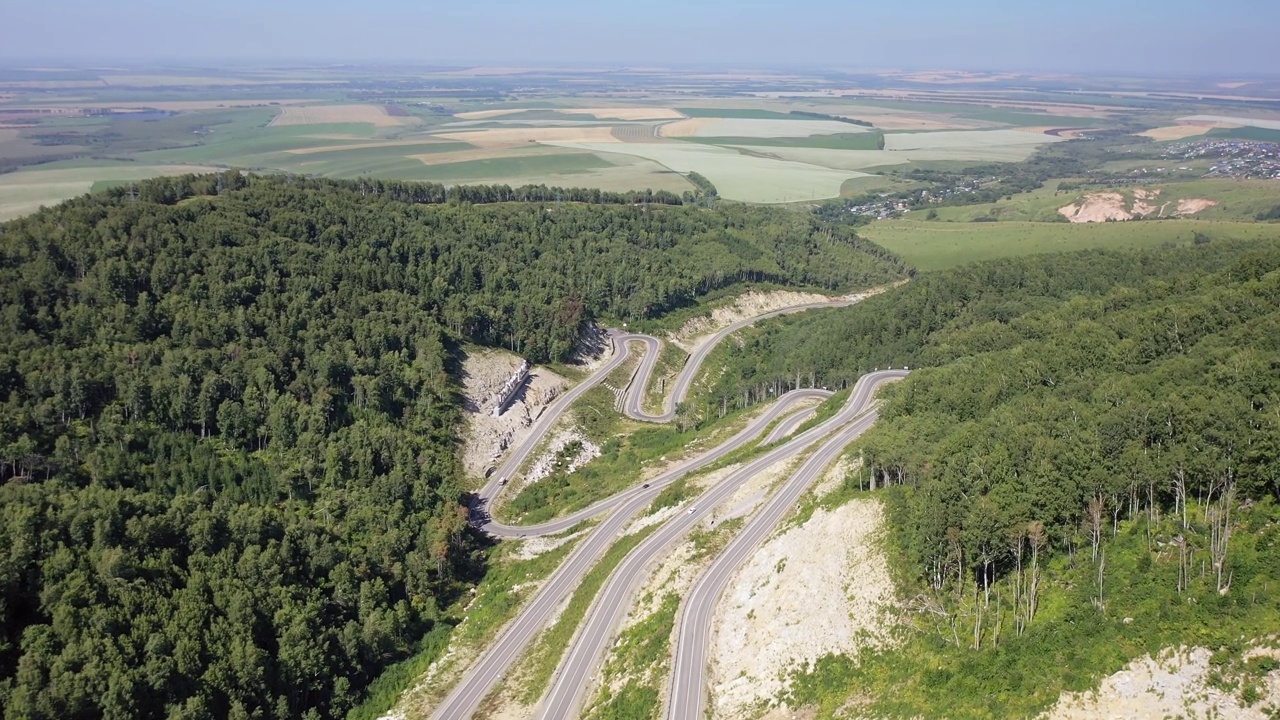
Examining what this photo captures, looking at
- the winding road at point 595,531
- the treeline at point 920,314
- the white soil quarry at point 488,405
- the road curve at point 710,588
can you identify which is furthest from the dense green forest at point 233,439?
the treeline at point 920,314

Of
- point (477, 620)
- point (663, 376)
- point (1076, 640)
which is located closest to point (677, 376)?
point (663, 376)

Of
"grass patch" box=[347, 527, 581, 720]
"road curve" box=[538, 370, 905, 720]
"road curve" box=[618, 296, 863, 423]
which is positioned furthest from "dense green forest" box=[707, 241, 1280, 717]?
"road curve" box=[618, 296, 863, 423]

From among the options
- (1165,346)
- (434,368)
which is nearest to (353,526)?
(434,368)

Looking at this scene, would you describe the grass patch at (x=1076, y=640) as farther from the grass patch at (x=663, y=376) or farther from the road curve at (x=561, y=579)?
the grass patch at (x=663, y=376)

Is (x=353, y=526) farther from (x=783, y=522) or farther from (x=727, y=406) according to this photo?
(x=727, y=406)

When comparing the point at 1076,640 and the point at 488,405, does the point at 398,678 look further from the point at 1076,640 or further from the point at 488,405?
the point at 488,405

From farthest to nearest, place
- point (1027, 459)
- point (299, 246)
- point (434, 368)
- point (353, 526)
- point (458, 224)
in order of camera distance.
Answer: point (458, 224), point (299, 246), point (434, 368), point (353, 526), point (1027, 459)

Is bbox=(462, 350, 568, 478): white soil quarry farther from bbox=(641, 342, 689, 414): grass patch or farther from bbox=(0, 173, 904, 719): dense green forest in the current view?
bbox=(641, 342, 689, 414): grass patch
